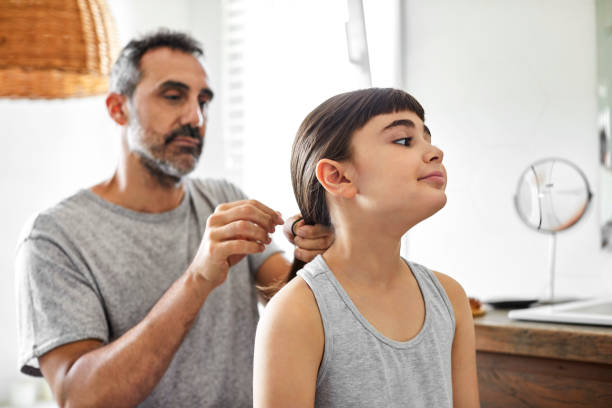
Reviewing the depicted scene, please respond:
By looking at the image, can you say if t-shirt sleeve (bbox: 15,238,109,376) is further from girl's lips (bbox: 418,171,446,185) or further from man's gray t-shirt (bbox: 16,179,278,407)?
girl's lips (bbox: 418,171,446,185)

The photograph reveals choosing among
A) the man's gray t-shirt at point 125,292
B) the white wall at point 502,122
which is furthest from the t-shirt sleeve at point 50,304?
the white wall at point 502,122

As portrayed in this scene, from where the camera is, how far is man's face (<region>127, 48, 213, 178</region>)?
1419mm

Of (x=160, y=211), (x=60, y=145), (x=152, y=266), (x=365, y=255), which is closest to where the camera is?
(x=365, y=255)

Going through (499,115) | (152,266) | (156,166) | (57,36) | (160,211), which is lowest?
(152,266)

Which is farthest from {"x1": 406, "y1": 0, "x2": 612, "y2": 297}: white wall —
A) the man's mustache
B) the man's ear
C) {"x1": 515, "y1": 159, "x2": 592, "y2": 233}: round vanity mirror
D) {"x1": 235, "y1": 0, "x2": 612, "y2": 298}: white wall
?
the man's ear

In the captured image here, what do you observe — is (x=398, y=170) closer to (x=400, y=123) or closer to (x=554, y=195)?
(x=400, y=123)

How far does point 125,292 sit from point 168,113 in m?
0.43

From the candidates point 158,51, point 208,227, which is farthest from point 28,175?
point 208,227

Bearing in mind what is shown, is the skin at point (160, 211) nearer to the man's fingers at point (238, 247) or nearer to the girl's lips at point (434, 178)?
the man's fingers at point (238, 247)

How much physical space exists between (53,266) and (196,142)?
42 centimetres

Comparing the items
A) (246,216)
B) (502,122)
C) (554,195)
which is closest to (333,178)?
(246,216)

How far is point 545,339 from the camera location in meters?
1.15

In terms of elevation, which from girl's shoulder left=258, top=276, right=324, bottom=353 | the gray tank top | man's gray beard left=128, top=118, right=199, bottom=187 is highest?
man's gray beard left=128, top=118, right=199, bottom=187

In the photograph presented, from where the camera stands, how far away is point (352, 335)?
815mm
